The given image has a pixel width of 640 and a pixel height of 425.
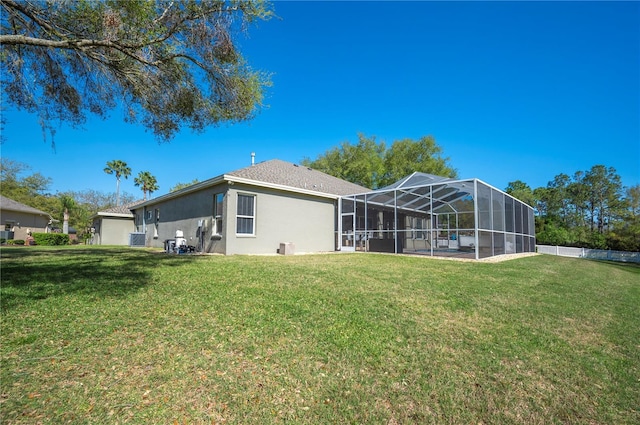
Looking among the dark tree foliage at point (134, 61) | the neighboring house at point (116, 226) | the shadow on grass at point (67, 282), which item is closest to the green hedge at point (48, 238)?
the neighboring house at point (116, 226)

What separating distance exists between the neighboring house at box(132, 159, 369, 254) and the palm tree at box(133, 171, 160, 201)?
79.2 feet

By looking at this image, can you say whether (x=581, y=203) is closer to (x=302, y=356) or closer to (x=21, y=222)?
(x=302, y=356)

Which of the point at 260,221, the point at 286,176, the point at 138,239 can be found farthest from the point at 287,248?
the point at 138,239

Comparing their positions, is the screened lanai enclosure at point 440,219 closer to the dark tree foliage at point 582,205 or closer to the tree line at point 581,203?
the dark tree foliage at point 582,205

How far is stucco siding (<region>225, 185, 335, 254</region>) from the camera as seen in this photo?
10.8 metres

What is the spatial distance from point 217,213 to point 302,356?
9542mm

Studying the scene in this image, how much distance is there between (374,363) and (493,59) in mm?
14146

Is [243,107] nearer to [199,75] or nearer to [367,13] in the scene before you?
[199,75]

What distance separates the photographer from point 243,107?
6547 millimetres

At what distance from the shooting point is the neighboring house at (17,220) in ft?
76.4

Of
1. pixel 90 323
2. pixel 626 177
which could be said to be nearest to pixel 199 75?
pixel 90 323

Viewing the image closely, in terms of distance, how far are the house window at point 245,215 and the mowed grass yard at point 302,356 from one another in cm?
596

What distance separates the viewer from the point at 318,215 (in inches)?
553

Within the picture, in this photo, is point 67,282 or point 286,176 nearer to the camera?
point 67,282
